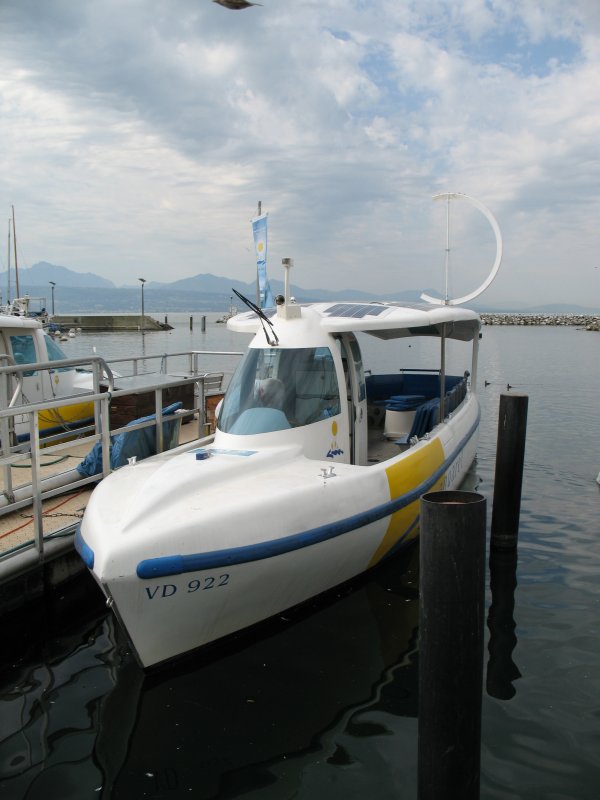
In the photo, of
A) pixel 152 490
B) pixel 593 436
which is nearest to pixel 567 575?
pixel 152 490

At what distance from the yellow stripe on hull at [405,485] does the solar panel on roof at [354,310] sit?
5.39 feet

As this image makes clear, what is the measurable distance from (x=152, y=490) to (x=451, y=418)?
5334mm

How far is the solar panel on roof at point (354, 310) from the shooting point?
7.46 metres

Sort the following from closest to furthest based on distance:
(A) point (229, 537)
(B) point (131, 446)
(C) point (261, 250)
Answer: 1. (A) point (229, 537)
2. (B) point (131, 446)
3. (C) point (261, 250)

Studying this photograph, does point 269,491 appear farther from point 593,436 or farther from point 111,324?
point 111,324

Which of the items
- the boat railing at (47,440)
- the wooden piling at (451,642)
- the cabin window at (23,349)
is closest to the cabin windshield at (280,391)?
the boat railing at (47,440)

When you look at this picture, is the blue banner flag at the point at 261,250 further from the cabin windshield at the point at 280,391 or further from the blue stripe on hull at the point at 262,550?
the blue stripe on hull at the point at 262,550

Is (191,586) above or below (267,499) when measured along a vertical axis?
below

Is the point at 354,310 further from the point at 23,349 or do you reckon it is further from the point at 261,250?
the point at 23,349

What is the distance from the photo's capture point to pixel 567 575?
7641mm

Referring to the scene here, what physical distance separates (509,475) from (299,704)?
448 cm

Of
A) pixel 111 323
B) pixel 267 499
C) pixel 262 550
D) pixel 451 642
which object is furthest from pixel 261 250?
pixel 111 323

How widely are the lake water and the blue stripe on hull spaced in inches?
41.1

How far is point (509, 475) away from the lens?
27.5 ft
